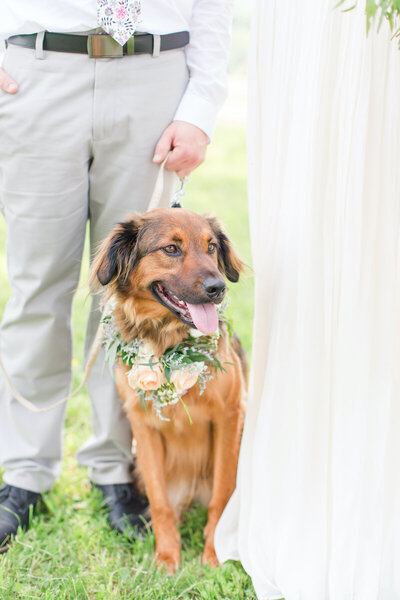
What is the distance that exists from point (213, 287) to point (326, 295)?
435mm

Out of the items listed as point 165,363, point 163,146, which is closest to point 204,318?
point 165,363

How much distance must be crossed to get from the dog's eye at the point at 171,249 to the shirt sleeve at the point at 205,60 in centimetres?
52

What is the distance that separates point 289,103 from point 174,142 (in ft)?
1.82

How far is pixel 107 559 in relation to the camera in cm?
266

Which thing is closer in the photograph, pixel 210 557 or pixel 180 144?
pixel 180 144

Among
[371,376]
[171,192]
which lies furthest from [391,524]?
[171,192]

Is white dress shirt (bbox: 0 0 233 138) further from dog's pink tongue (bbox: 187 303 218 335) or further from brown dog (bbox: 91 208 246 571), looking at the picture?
dog's pink tongue (bbox: 187 303 218 335)

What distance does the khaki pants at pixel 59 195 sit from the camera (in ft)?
8.10

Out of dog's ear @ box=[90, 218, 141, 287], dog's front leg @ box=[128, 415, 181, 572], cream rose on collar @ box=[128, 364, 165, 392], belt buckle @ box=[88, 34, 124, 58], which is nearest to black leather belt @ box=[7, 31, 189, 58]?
belt buckle @ box=[88, 34, 124, 58]

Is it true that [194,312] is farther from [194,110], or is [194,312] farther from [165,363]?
[194,110]

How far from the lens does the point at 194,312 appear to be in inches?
96.5

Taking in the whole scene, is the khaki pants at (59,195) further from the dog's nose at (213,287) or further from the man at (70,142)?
the dog's nose at (213,287)

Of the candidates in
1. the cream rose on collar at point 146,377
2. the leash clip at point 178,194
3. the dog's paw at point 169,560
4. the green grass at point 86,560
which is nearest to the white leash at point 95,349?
the leash clip at point 178,194

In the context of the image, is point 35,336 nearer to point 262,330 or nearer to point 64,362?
point 64,362
